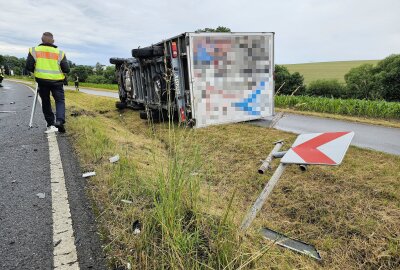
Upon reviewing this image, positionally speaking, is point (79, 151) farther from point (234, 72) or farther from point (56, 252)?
point (234, 72)

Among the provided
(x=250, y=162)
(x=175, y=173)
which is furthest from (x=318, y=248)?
(x=250, y=162)

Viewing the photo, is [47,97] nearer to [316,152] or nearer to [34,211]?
[34,211]

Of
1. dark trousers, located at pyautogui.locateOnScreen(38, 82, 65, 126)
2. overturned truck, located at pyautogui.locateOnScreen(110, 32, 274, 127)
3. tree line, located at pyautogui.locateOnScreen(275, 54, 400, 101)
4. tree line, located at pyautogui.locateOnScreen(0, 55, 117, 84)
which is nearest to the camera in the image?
dark trousers, located at pyautogui.locateOnScreen(38, 82, 65, 126)

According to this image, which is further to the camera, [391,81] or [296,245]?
[391,81]

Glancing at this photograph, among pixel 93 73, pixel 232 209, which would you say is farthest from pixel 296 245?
pixel 93 73

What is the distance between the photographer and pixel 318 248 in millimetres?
2777

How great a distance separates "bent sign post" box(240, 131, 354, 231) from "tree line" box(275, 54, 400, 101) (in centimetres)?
2228

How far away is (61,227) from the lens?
231 centimetres

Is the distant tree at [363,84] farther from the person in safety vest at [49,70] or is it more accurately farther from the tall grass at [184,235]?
the tall grass at [184,235]

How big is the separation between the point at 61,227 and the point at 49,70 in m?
4.68

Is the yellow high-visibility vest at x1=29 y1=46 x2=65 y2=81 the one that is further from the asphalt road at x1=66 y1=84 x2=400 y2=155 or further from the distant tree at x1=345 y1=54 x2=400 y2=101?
the distant tree at x1=345 y1=54 x2=400 y2=101

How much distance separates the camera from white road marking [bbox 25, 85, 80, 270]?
6.24 feet

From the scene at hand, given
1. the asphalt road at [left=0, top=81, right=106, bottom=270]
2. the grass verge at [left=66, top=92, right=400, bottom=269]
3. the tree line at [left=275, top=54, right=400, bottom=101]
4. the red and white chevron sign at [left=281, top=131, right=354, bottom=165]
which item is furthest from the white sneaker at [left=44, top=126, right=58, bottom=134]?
the tree line at [left=275, top=54, right=400, bottom=101]

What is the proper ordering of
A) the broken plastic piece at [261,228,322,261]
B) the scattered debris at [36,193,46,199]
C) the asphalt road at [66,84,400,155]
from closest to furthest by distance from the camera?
the broken plastic piece at [261,228,322,261] < the scattered debris at [36,193,46,199] < the asphalt road at [66,84,400,155]
